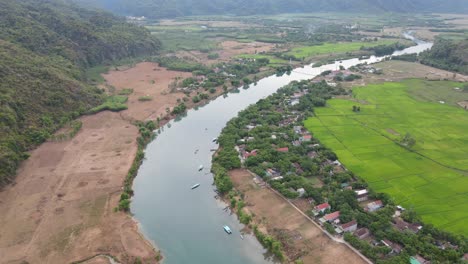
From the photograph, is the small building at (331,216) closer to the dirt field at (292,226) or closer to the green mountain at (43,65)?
the dirt field at (292,226)

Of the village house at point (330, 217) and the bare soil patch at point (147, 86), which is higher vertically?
the bare soil patch at point (147, 86)

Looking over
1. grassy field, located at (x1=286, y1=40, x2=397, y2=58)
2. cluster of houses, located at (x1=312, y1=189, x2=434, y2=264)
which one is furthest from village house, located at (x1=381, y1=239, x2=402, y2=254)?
grassy field, located at (x1=286, y1=40, x2=397, y2=58)

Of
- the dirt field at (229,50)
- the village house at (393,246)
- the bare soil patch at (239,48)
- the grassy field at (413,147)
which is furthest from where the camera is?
the bare soil patch at (239,48)

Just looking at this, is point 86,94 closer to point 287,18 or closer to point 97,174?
point 97,174

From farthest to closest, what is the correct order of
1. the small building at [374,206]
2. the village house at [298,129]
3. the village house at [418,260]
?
the village house at [298,129]
the small building at [374,206]
the village house at [418,260]


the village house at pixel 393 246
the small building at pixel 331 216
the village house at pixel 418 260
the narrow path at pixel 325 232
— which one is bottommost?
the narrow path at pixel 325 232

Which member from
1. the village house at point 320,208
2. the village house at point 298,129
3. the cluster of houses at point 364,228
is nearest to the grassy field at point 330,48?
the village house at point 298,129

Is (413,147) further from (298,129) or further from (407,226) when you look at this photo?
(407,226)
